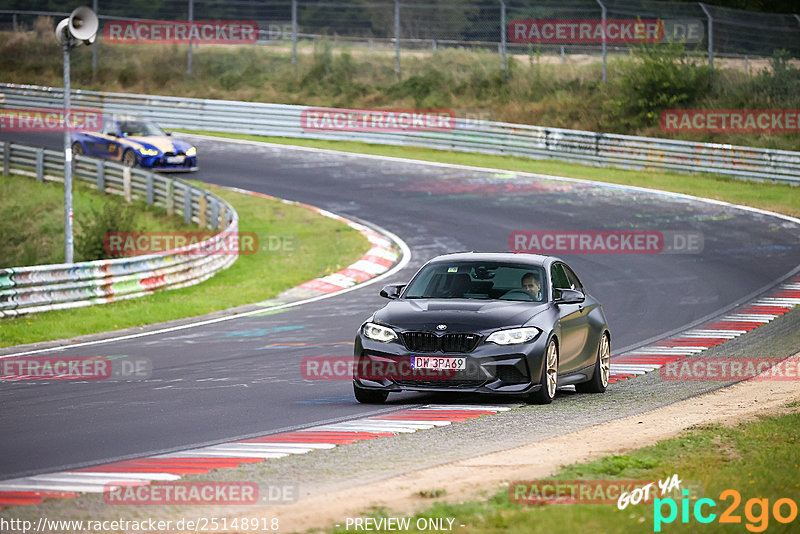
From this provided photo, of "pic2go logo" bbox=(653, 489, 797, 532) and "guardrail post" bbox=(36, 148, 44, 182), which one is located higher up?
"pic2go logo" bbox=(653, 489, 797, 532)

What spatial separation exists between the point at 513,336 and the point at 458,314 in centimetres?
59

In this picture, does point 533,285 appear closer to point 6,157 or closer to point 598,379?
point 598,379

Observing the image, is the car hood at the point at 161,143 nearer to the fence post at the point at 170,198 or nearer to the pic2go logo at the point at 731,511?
the fence post at the point at 170,198

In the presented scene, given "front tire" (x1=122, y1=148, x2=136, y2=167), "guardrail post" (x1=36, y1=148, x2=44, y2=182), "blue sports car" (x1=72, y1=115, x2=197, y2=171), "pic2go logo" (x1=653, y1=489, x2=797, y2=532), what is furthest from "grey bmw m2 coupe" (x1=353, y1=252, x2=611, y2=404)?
"guardrail post" (x1=36, y1=148, x2=44, y2=182)

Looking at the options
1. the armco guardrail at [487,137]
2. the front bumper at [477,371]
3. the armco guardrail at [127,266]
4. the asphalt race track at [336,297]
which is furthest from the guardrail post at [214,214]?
the front bumper at [477,371]

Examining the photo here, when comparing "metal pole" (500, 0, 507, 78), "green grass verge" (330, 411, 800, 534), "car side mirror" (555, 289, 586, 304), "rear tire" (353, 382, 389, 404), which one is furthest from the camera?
"metal pole" (500, 0, 507, 78)

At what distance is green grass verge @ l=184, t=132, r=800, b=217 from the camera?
32.8 meters

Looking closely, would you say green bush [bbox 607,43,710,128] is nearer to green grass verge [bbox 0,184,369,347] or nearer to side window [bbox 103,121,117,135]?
green grass verge [bbox 0,184,369,347]

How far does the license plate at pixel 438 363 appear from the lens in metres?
11.1

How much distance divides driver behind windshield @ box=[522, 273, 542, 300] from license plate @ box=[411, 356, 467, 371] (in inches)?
59.3

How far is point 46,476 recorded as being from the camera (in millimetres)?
8016

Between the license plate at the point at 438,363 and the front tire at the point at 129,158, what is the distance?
25.4m

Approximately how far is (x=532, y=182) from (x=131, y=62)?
2534cm

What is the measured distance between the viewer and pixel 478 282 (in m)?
12.4
